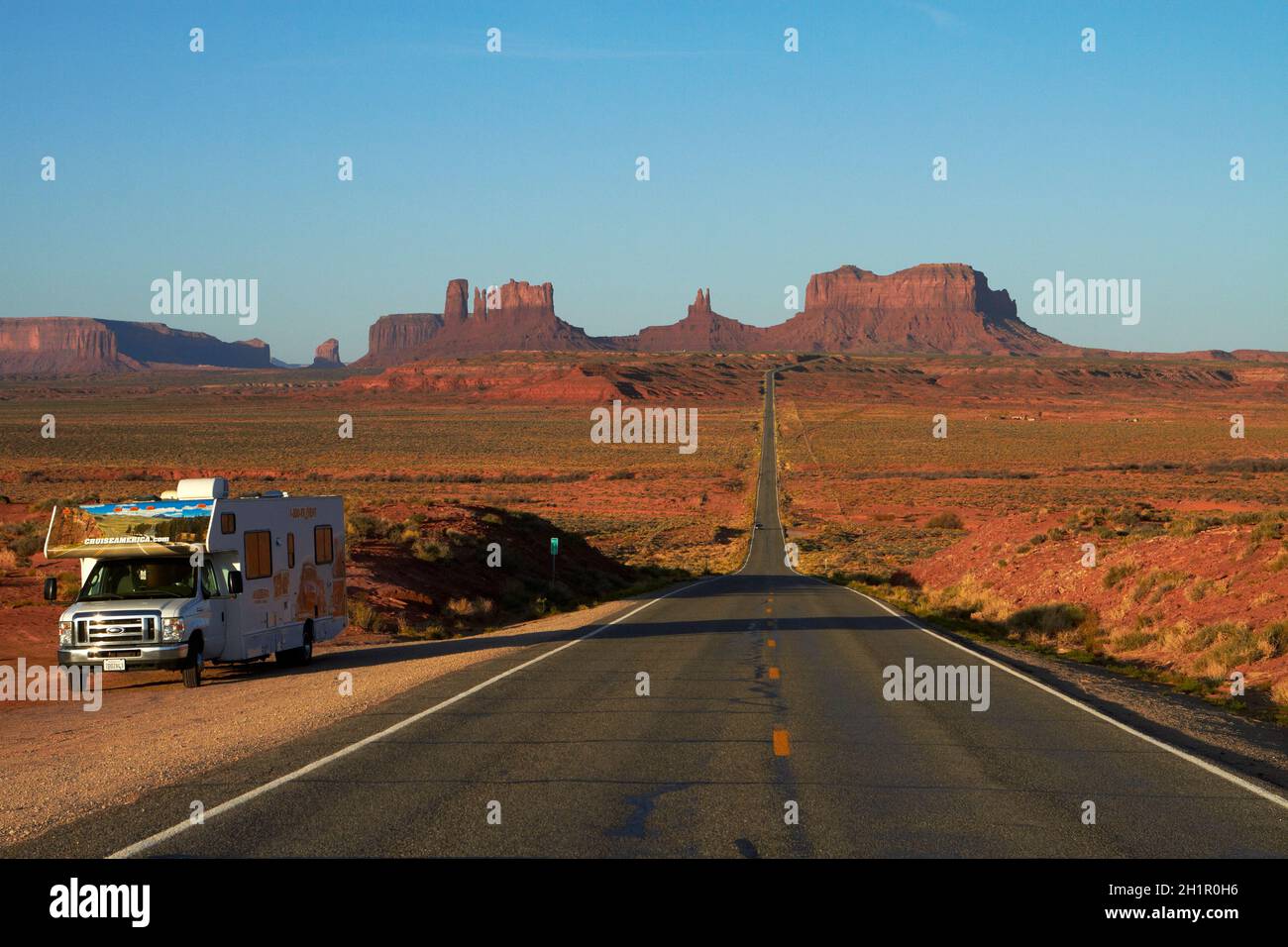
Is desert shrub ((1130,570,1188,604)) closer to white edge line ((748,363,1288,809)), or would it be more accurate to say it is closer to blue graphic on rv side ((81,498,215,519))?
white edge line ((748,363,1288,809))

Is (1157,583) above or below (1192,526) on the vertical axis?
below

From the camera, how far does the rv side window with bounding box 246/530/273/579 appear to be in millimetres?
17250

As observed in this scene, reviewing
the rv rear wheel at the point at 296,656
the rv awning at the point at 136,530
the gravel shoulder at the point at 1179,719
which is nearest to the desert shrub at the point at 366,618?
the rv rear wheel at the point at 296,656

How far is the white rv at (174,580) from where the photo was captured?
15.8 meters

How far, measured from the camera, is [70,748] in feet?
39.0

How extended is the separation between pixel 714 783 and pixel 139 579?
35.9 ft

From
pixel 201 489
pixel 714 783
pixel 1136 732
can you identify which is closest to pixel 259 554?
pixel 201 489

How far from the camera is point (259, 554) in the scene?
17609 mm

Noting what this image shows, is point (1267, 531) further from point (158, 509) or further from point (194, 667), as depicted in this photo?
point (158, 509)

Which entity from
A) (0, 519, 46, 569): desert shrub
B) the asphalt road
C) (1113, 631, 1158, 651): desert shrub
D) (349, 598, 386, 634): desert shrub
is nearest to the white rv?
the asphalt road

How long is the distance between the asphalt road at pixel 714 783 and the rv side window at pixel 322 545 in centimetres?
530
